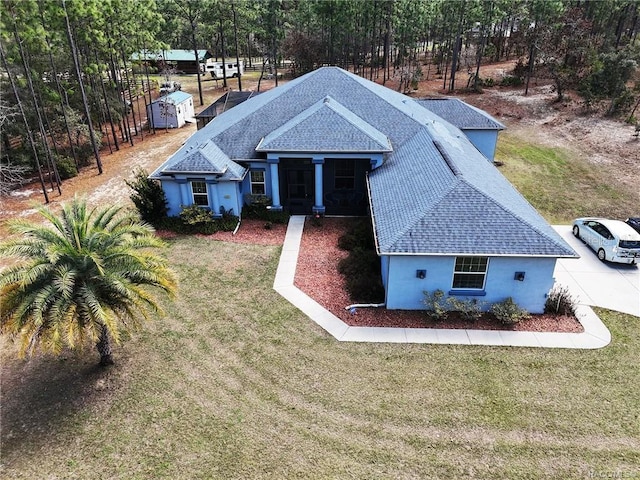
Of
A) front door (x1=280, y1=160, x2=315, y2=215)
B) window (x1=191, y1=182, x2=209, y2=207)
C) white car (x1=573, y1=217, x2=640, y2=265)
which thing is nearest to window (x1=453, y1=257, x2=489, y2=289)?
white car (x1=573, y1=217, x2=640, y2=265)

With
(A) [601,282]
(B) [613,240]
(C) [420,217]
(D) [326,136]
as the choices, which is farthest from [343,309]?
(B) [613,240]

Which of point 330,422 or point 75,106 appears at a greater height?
point 75,106

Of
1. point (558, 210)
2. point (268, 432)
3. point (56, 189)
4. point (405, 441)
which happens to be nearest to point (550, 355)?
point (405, 441)

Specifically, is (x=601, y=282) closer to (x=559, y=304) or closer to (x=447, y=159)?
(x=559, y=304)

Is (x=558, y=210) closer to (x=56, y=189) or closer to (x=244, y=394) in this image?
(x=244, y=394)

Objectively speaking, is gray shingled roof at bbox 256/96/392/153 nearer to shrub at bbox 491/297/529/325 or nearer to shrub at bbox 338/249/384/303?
shrub at bbox 338/249/384/303

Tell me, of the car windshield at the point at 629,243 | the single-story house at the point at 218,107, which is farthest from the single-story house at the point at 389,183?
the single-story house at the point at 218,107
